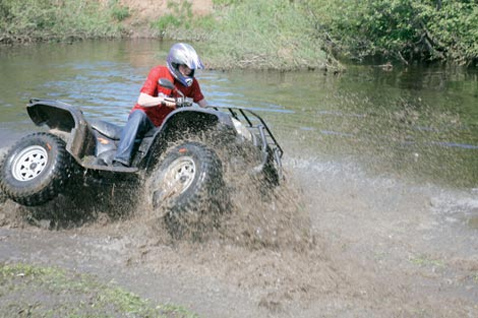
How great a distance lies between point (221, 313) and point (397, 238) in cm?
274

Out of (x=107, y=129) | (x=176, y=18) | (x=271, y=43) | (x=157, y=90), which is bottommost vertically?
(x=107, y=129)

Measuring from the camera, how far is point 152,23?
38.1m

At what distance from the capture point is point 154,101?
7.10 m

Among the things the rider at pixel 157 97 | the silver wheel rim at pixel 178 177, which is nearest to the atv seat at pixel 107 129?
the rider at pixel 157 97

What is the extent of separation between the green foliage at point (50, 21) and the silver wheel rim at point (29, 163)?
23.0 meters

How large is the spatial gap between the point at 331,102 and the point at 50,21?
65.1 feet

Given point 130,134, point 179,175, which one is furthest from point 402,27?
point 179,175

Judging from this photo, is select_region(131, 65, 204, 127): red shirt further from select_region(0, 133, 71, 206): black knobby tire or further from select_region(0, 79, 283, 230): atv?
select_region(0, 133, 71, 206): black knobby tire

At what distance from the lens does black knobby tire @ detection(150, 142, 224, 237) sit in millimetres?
6238

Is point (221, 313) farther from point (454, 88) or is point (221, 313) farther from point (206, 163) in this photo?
point (454, 88)

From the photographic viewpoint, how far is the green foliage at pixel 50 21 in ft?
95.2

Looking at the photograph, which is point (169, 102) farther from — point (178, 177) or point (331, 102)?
point (331, 102)

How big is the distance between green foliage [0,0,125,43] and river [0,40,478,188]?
359 centimetres

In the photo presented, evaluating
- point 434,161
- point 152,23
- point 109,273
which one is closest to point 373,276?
point 109,273
